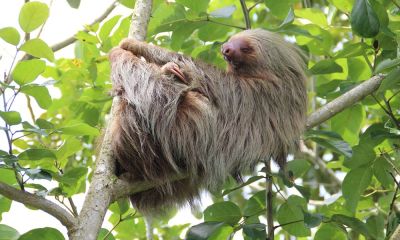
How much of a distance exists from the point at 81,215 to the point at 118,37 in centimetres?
284

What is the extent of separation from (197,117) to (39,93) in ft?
4.21

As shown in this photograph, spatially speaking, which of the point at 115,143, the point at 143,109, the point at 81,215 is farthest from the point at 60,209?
the point at 143,109

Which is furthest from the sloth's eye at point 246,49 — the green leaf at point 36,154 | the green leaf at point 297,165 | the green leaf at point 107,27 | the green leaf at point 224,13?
the green leaf at point 36,154

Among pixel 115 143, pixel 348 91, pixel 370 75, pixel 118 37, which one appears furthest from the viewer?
pixel 118 37

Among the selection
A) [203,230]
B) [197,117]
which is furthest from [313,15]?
[203,230]

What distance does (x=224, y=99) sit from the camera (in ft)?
18.4

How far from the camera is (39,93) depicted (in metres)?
5.13

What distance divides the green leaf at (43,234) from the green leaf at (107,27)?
8.20 feet

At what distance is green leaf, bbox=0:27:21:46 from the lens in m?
5.05

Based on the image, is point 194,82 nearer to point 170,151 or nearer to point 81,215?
point 170,151

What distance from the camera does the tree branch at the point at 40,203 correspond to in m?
4.19

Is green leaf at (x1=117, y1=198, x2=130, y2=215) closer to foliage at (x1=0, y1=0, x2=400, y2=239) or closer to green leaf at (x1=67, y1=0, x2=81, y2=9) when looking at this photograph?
foliage at (x1=0, y1=0, x2=400, y2=239)

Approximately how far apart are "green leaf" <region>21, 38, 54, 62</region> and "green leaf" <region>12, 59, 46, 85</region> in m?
0.32

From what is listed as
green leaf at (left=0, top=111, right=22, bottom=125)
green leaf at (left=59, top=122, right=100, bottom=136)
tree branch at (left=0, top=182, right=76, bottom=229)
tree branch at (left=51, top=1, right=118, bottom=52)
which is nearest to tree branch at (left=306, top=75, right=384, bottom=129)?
green leaf at (left=59, top=122, right=100, bottom=136)
